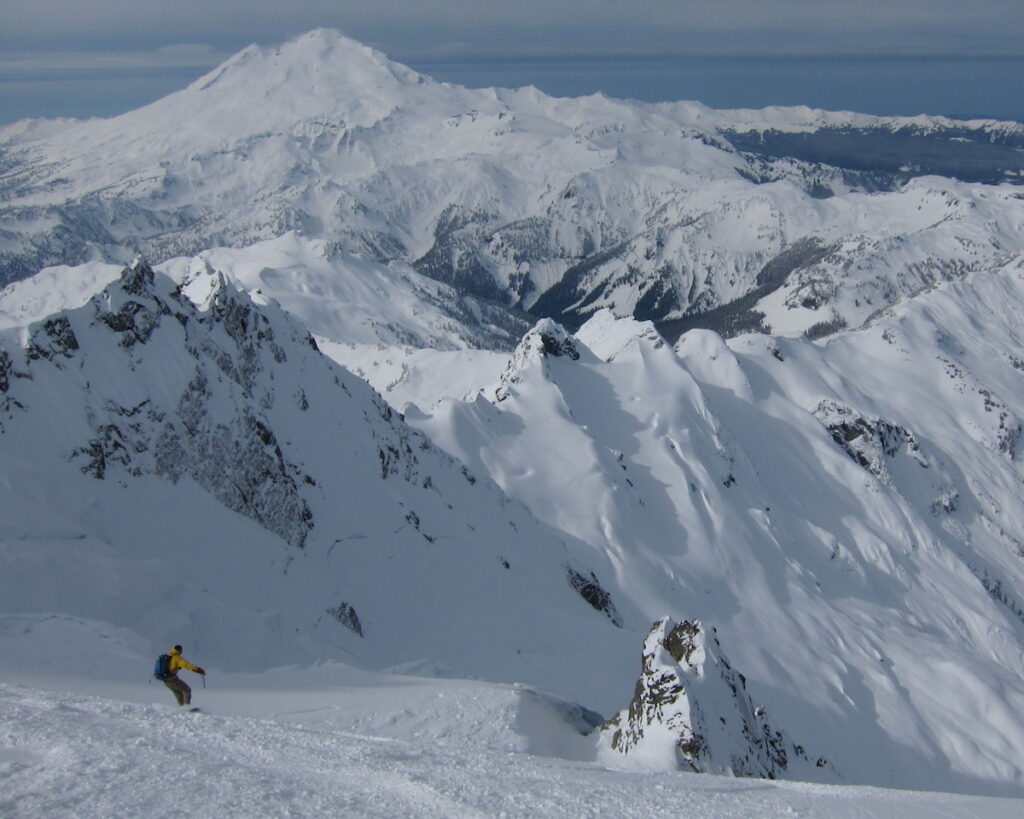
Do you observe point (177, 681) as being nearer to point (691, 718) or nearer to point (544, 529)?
point (691, 718)

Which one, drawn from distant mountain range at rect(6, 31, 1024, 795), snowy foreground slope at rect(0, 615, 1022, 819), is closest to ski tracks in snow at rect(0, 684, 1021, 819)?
snowy foreground slope at rect(0, 615, 1022, 819)

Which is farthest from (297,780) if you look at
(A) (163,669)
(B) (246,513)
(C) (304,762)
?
(B) (246,513)

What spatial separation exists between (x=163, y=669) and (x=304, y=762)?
7027 millimetres

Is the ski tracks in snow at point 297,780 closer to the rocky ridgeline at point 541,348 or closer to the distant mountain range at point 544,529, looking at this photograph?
the distant mountain range at point 544,529

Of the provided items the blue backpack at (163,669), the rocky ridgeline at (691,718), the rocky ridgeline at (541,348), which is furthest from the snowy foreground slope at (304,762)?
the rocky ridgeline at (541,348)

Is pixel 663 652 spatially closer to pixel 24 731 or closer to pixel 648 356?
pixel 24 731

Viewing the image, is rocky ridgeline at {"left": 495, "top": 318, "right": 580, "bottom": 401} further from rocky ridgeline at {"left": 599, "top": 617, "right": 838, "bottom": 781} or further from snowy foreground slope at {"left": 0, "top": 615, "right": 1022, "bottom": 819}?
snowy foreground slope at {"left": 0, "top": 615, "right": 1022, "bottom": 819}

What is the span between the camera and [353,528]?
43688 mm

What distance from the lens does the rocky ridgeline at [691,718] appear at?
2434 cm

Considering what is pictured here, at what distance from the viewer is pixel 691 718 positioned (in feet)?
81.7

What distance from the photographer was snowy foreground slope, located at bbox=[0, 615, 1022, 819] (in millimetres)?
12555

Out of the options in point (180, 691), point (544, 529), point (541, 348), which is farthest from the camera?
point (541, 348)

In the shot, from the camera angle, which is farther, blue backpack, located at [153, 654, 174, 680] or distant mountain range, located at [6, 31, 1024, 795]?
distant mountain range, located at [6, 31, 1024, 795]

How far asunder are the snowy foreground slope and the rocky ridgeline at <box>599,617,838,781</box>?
333cm
